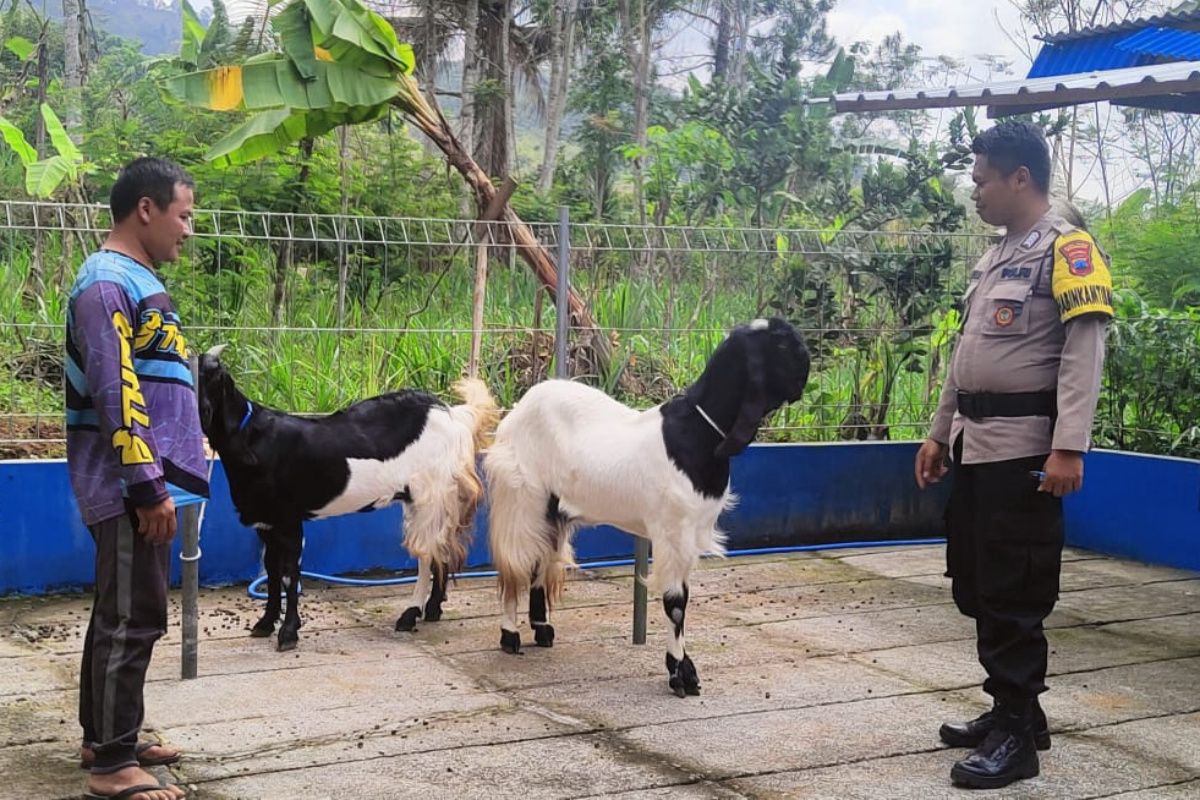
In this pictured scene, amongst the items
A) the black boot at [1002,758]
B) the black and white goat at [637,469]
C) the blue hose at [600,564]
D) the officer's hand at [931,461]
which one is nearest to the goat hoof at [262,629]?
the blue hose at [600,564]

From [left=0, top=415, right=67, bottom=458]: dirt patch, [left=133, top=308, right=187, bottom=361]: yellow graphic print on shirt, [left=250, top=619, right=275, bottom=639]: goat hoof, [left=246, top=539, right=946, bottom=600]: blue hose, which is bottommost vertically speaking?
[left=246, top=539, right=946, bottom=600]: blue hose

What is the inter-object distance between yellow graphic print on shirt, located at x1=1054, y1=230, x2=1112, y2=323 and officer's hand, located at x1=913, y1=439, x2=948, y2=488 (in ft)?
2.59

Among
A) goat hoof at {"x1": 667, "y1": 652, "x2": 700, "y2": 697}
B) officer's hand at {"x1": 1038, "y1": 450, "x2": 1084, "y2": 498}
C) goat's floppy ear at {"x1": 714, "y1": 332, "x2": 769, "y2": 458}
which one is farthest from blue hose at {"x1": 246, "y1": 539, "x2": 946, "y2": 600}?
officer's hand at {"x1": 1038, "y1": 450, "x2": 1084, "y2": 498}

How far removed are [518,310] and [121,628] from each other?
15.6 feet

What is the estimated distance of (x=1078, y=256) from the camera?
4.57 meters

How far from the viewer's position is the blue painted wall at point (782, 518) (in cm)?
707

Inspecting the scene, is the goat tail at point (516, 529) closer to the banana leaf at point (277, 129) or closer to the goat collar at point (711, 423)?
the goat collar at point (711, 423)

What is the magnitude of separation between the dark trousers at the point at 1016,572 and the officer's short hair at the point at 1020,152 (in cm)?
101

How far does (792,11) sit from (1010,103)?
22.4 metres

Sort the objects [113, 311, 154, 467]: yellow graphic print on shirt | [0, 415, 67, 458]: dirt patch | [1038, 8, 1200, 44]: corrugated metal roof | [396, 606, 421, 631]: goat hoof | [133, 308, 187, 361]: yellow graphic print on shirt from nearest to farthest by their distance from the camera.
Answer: [113, 311, 154, 467]: yellow graphic print on shirt, [133, 308, 187, 361]: yellow graphic print on shirt, [396, 606, 421, 631]: goat hoof, [0, 415, 67, 458]: dirt patch, [1038, 8, 1200, 44]: corrugated metal roof

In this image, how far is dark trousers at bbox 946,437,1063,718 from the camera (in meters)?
4.62

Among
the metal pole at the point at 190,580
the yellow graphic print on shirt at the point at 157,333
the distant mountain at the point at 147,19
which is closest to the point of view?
the yellow graphic print on shirt at the point at 157,333

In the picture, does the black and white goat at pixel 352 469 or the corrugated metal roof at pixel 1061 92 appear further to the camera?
the corrugated metal roof at pixel 1061 92

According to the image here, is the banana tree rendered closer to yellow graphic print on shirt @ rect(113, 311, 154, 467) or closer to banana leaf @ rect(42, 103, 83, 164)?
banana leaf @ rect(42, 103, 83, 164)
